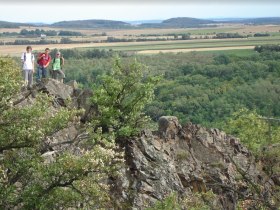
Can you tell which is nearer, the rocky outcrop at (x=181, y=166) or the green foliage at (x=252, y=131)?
the rocky outcrop at (x=181, y=166)

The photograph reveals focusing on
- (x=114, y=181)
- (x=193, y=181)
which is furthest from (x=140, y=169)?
(x=193, y=181)

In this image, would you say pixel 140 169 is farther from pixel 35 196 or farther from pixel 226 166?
pixel 35 196

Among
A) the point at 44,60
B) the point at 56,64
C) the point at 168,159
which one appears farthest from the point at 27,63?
the point at 168,159

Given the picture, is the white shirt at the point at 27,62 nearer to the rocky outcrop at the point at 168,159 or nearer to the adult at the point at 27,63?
the adult at the point at 27,63

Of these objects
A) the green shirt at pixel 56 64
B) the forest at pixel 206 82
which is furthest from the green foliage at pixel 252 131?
the forest at pixel 206 82

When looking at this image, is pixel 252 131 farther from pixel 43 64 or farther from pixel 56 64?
pixel 43 64

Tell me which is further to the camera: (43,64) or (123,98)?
(43,64)

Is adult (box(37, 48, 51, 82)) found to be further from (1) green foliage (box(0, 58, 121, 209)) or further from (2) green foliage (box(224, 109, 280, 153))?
(2) green foliage (box(224, 109, 280, 153))

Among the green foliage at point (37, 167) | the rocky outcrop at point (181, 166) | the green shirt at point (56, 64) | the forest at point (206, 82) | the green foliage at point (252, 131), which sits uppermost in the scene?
the green shirt at point (56, 64)

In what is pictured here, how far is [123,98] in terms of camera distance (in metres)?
32.9

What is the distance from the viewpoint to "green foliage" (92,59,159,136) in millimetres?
31875

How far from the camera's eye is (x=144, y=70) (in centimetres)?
3328

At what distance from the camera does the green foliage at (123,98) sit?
105ft

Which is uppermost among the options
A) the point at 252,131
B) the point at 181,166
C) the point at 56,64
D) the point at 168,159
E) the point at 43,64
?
the point at 43,64
